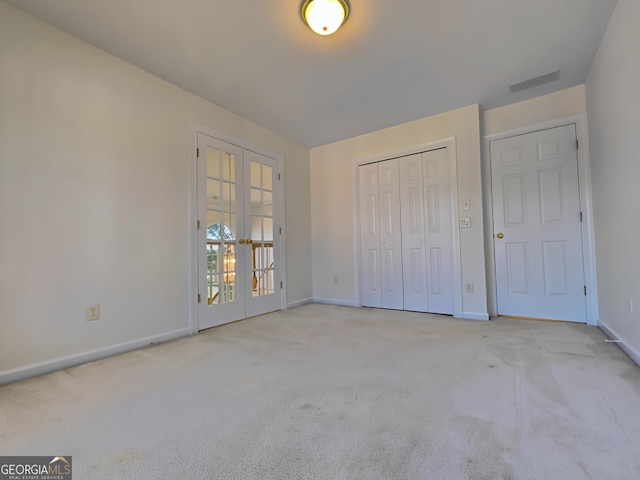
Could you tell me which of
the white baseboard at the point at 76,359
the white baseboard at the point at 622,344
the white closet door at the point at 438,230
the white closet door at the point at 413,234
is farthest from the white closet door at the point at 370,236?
the white baseboard at the point at 76,359

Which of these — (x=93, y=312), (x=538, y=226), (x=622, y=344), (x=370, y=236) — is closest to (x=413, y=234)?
(x=370, y=236)

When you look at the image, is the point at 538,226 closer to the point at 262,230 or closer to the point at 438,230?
the point at 438,230

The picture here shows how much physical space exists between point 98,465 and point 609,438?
202 centimetres

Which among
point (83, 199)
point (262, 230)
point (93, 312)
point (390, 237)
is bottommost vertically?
point (93, 312)

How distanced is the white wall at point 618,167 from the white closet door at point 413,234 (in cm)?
162

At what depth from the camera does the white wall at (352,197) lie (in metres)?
3.27

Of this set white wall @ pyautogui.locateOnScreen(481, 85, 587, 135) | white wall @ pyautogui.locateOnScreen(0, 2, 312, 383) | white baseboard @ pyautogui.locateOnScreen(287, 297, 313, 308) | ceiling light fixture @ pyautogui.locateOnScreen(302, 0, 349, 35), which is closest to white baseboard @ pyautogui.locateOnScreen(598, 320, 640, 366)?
white wall @ pyautogui.locateOnScreen(481, 85, 587, 135)

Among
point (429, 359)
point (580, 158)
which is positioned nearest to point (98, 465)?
point (429, 359)

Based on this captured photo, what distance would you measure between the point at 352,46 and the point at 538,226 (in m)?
2.69

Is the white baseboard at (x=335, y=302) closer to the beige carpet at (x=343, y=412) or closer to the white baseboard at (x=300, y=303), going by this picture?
the white baseboard at (x=300, y=303)

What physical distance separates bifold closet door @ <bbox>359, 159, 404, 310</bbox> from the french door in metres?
1.24

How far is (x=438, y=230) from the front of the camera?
3.52 metres

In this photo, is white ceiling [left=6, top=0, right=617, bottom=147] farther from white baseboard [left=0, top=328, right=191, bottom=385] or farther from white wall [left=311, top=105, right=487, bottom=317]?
white baseboard [left=0, top=328, right=191, bottom=385]

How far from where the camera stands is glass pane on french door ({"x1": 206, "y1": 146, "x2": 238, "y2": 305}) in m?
3.08
